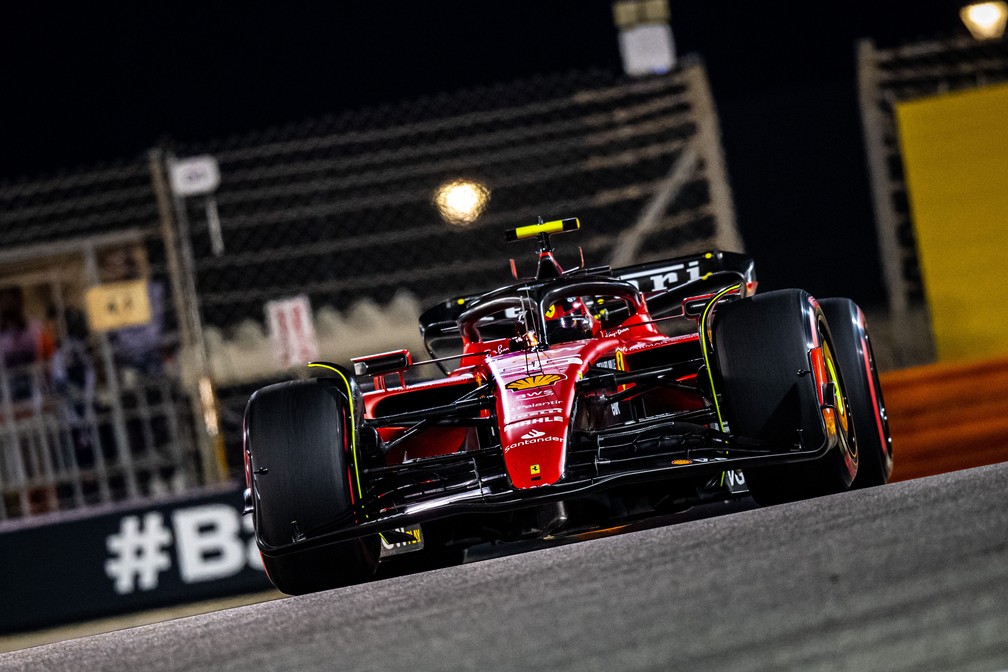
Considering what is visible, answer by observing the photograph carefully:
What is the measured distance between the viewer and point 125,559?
23.0ft

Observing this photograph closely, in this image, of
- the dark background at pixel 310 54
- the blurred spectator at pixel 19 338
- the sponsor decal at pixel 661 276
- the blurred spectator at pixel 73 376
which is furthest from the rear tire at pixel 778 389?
the dark background at pixel 310 54

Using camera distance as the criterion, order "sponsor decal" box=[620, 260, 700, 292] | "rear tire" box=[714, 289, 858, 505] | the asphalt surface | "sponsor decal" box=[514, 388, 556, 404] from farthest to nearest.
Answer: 1. "sponsor decal" box=[620, 260, 700, 292]
2. "sponsor decal" box=[514, 388, 556, 404]
3. "rear tire" box=[714, 289, 858, 505]
4. the asphalt surface

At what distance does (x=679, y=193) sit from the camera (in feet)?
26.9

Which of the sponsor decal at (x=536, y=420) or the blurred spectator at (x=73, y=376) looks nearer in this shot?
the sponsor decal at (x=536, y=420)

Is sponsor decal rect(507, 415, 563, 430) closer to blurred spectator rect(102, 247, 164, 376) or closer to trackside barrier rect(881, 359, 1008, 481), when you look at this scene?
trackside barrier rect(881, 359, 1008, 481)

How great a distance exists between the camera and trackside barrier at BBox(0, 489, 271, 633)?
22.8ft

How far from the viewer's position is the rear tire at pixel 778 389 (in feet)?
12.3

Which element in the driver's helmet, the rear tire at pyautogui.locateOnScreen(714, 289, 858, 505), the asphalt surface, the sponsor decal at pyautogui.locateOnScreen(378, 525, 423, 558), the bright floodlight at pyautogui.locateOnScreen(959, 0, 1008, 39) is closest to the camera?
the asphalt surface

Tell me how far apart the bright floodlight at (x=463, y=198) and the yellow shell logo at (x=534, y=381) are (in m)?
4.10

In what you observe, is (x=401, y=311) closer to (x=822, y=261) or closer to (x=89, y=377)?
(x=89, y=377)

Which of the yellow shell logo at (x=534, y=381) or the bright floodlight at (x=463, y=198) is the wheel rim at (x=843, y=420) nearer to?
the yellow shell logo at (x=534, y=381)

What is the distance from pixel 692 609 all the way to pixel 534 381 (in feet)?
6.10

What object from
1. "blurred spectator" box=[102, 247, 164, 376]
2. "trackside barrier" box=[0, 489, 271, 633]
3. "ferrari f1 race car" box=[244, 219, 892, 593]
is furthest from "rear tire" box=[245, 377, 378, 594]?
"blurred spectator" box=[102, 247, 164, 376]

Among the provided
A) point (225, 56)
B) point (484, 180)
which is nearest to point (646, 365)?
point (484, 180)
